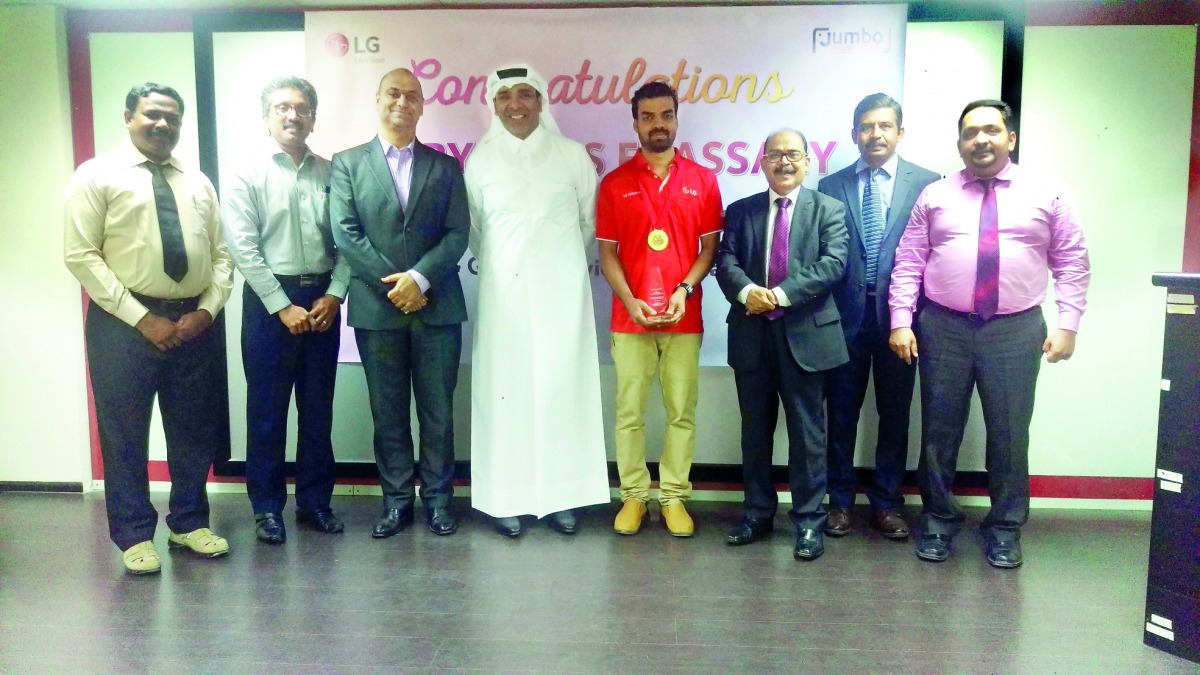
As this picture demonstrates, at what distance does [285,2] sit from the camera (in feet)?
13.5

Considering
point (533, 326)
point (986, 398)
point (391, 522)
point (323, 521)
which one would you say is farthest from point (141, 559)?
point (986, 398)

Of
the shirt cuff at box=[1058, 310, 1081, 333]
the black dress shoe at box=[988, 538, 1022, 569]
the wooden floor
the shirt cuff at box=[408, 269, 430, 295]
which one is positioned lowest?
the wooden floor

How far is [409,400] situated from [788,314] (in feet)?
5.73

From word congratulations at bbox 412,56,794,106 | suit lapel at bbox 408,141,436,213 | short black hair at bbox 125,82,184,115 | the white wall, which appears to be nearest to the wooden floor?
the white wall

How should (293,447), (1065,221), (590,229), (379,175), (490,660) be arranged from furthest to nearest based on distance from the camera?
(293,447), (590,229), (379,175), (1065,221), (490,660)

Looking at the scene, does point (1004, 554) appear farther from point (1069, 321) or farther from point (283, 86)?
point (283, 86)

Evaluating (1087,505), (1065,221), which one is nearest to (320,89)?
(1065,221)

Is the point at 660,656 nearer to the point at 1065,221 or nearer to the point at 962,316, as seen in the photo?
the point at 962,316

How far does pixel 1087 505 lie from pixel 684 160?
2786 mm

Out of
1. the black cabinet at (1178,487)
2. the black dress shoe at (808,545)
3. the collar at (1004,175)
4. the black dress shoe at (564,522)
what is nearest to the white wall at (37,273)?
the black dress shoe at (564,522)

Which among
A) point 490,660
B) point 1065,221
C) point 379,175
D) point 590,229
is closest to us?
point 490,660

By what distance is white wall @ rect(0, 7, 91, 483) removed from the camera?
4266 millimetres

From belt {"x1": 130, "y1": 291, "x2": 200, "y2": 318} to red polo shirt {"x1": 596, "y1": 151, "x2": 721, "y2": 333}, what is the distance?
1775 mm

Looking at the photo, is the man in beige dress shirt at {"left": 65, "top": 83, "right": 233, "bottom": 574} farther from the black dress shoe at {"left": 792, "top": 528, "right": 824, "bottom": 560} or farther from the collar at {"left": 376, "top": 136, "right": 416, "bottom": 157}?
the black dress shoe at {"left": 792, "top": 528, "right": 824, "bottom": 560}
